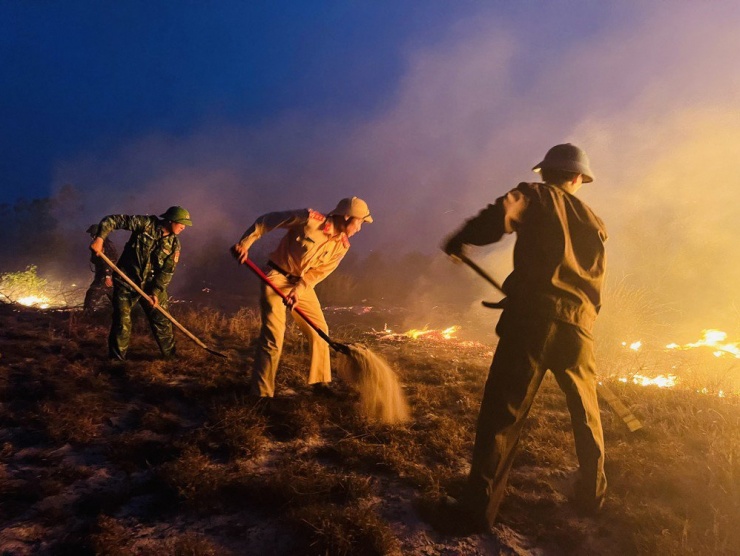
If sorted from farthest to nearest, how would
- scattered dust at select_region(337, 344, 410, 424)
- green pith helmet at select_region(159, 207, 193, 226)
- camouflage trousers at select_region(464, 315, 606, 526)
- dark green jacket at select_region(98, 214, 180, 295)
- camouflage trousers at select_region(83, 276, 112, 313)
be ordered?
camouflage trousers at select_region(83, 276, 112, 313)
green pith helmet at select_region(159, 207, 193, 226)
dark green jacket at select_region(98, 214, 180, 295)
scattered dust at select_region(337, 344, 410, 424)
camouflage trousers at select_region(464, 315, 606, 526)

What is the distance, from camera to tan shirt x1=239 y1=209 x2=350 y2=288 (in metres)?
4.81

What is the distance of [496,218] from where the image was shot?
277cm

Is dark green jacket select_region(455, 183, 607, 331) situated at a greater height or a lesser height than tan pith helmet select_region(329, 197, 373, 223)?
lesser

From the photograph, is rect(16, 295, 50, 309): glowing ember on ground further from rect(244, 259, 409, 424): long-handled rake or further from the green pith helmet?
rect(244, 259, 409, 424): long-handled rake

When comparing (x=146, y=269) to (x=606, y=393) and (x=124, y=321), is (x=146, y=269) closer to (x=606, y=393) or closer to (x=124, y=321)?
(x=124, y=321)

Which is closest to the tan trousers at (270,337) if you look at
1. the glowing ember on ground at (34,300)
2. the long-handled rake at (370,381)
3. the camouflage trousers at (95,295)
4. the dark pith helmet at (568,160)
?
the long-handled rake at (370,381)

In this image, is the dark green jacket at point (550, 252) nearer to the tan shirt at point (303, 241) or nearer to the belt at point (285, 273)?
the tan shirt at point (303, 241)

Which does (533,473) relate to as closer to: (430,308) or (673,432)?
(673,432)

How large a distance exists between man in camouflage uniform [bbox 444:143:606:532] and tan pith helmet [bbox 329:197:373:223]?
2097mm

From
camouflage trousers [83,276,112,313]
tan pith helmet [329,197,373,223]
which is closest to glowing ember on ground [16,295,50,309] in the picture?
camouflage trousers [83,276,112,313]

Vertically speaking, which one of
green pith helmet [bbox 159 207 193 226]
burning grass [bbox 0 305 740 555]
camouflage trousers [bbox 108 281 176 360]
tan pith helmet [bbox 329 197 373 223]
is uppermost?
green pith helmet [bbox 159 207 193 226]

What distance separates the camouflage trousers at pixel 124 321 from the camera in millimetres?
5934

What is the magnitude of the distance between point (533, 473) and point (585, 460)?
2.99 ft

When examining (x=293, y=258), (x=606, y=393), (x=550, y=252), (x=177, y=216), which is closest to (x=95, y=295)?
(x=177, y=216)
